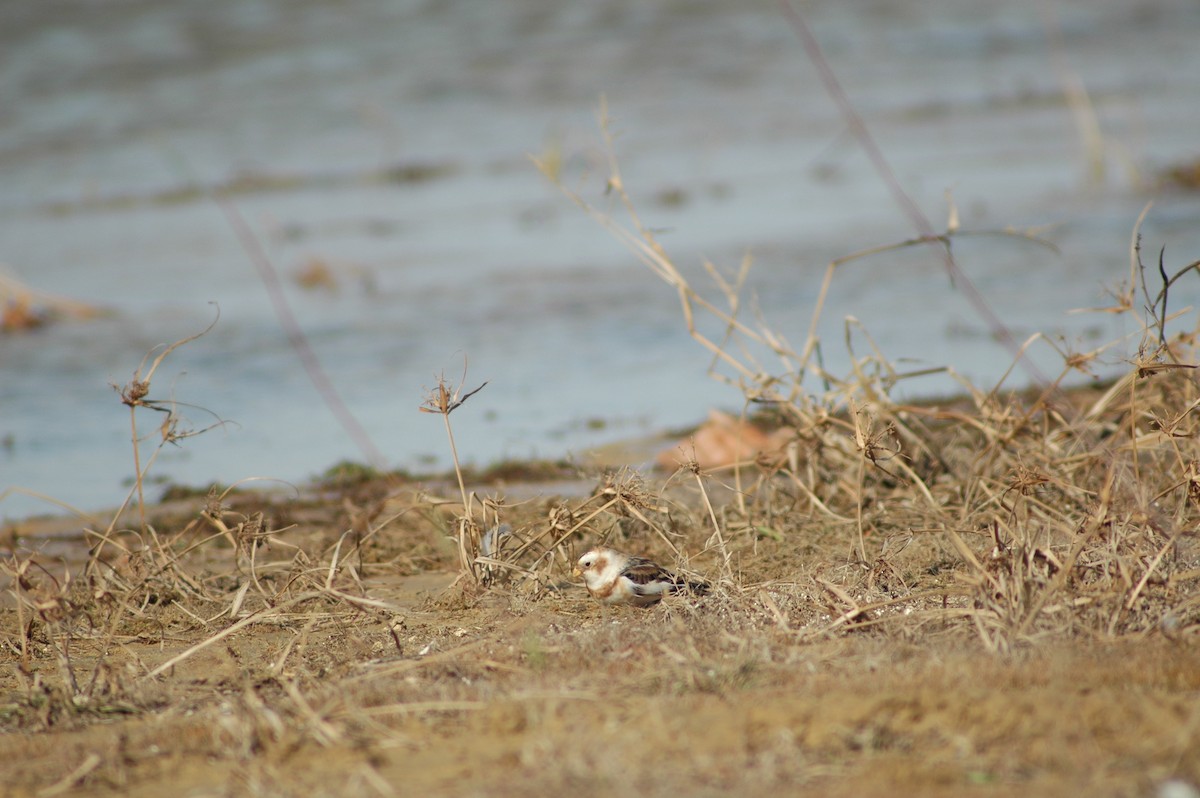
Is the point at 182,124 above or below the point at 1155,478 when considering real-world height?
above

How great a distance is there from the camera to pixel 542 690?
9.97 ft

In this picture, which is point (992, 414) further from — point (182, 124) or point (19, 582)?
point (182, 124)

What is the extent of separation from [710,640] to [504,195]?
36.7 ft

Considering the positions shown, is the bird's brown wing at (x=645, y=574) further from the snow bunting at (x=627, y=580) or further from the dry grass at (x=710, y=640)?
the dry grass at (x=710, y=640)

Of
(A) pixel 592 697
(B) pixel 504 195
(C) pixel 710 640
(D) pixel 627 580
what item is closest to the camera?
(A) pixel 592 697

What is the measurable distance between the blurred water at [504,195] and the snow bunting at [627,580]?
159 cm

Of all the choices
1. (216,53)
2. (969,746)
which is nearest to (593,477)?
(969,746)

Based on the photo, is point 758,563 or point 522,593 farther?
point 758,563

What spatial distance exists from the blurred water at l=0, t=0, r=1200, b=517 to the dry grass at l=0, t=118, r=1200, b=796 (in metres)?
0.97

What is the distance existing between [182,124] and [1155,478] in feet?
54.3

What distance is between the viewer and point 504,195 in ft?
46.5

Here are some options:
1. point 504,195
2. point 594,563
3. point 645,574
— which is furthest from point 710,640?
point 504,195

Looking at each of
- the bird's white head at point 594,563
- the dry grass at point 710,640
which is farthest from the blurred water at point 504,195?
the bird's white head at point 594,563

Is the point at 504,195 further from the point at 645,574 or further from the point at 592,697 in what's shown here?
the point at 592,697
